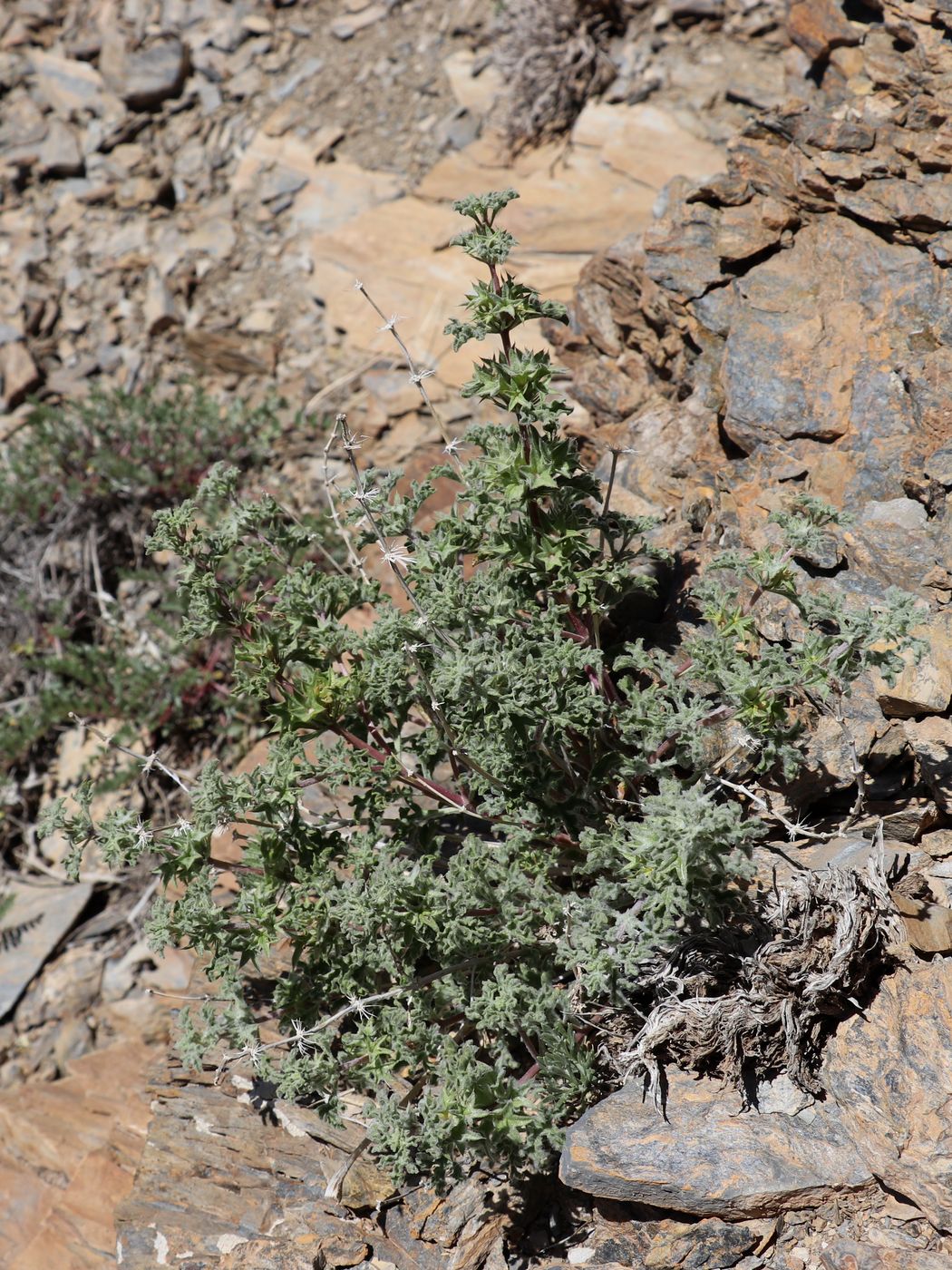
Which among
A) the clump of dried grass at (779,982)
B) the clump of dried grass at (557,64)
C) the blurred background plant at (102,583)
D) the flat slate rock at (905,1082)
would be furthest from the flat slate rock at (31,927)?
the clump of dried grass at (557,64)

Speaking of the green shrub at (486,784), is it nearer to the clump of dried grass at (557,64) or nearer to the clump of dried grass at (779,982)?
the clump of dried grass at (779,982)

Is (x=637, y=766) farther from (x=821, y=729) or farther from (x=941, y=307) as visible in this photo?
(x=941, y=307)

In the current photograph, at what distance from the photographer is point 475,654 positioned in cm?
385

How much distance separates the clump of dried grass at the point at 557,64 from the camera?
340 inches

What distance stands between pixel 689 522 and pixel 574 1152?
9.05 ft

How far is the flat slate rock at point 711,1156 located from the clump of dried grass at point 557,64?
7284 millimetres

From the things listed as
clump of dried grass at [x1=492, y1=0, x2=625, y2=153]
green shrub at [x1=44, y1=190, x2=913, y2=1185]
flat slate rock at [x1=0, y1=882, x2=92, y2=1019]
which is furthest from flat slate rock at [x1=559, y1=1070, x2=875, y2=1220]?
clump of dried grass at [x1=492, y1=0, x2=625, y2=153]

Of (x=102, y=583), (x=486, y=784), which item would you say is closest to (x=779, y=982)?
(x=486, y=784)

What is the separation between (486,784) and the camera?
447 cm

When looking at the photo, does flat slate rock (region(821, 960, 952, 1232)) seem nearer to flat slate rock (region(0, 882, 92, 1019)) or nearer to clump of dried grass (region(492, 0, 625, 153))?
flat slate rock (region(0, 882, 92, 1019))

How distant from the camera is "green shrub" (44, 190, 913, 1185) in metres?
3.87

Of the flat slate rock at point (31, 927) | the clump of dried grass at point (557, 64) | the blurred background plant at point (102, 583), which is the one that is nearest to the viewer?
the flat slate rock at point (31, 927)

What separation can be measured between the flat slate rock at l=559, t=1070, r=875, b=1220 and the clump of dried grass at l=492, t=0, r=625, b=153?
728cm

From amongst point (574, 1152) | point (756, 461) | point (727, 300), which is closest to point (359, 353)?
point (727, 300)
